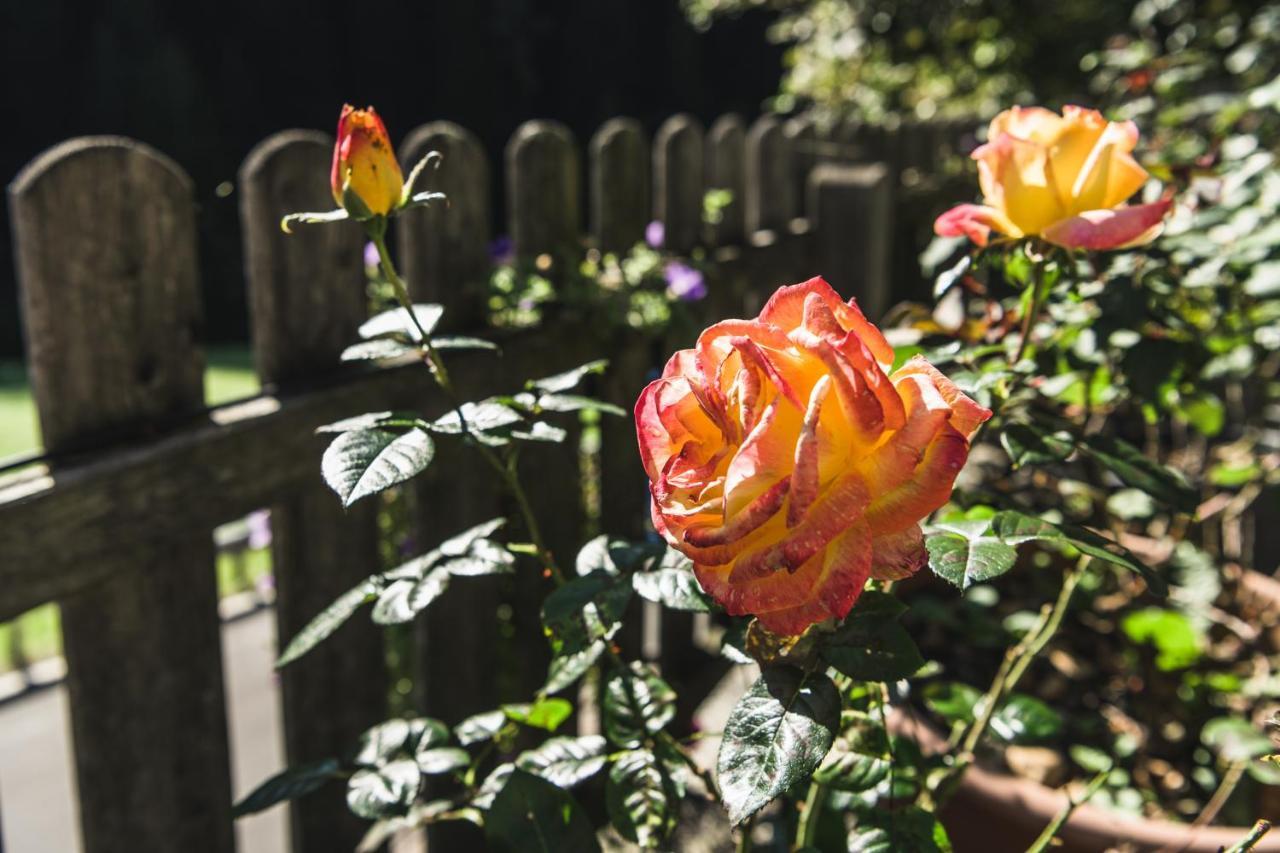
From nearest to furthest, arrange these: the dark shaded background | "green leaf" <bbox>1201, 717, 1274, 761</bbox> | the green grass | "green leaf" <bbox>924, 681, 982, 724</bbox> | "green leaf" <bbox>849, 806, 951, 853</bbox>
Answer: "green leaf" <bbox>849, 806, 951, 853</bbox>
"green leaf" <bbox>924, 681, 982, 724</bbox>
"green leaf" <bbox>1201, 717, 1274, 761</bbox>
the green grass
the dark shaded background

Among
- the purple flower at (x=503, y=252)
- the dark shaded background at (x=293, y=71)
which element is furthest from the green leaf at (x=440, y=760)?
the dark shaded background at (x=293, y=71)

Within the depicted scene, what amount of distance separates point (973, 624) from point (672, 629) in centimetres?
67

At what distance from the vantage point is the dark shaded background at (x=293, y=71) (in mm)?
13258

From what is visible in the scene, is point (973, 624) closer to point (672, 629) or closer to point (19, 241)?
point (672, 629)

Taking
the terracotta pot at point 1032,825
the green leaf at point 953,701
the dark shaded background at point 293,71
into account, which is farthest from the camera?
the dark shaded background at point 293,71

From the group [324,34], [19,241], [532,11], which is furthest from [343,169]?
[532,11]

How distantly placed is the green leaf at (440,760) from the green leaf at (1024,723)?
465mm

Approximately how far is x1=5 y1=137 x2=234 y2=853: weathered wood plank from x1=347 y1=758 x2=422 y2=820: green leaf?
1.47ft

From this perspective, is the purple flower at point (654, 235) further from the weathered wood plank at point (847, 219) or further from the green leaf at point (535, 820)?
the green leaf at point (535, 820)

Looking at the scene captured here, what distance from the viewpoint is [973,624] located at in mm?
1685

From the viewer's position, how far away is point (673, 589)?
700mm

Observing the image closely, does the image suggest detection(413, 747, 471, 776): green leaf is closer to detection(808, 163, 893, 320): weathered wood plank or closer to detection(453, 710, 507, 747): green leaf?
detection(453, 710, 507, 747): green leaf

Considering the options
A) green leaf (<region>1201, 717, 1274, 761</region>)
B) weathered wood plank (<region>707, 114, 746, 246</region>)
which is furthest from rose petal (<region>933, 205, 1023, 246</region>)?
weathered wood plank (<region>707, 114, 746, 246</region>)

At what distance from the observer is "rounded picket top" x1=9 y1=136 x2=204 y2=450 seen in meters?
1.03
